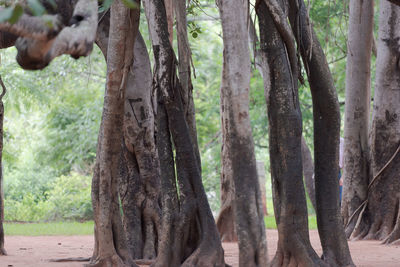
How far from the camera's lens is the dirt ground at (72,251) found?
→ 303 inches

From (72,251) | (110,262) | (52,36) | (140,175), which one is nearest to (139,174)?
(140,175)

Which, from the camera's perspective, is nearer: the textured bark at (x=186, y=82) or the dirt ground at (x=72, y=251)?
the textured bark at (x=186, y=82)

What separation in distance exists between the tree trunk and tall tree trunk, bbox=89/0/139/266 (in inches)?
53.6

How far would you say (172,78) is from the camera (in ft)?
23.4

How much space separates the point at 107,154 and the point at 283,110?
6.23ft

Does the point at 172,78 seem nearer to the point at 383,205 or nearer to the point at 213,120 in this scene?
the point at 383,205

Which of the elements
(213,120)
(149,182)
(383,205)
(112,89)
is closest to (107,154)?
(112,89)

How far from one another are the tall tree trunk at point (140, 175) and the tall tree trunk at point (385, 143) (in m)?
4.03

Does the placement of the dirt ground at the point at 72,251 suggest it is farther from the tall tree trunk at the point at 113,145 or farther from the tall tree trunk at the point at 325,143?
the tall tree trunk at the point at 325,143

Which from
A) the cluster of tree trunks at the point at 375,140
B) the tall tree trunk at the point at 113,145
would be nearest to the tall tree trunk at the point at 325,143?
the tall tree trunk at the point at 113,145

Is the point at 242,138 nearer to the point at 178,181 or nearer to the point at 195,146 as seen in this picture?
the point at 178,181

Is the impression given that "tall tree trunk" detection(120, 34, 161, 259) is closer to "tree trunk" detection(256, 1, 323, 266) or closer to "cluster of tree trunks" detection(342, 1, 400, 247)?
"tree trunk" detection(256, 1, 323, 266)

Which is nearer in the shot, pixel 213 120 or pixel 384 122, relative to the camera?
pixel 384 122

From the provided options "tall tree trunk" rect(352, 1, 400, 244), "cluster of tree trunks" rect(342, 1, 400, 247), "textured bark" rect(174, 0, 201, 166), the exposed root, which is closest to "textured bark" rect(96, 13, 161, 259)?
Answer: "textured bark" rect(174, 0, 201, 166)
